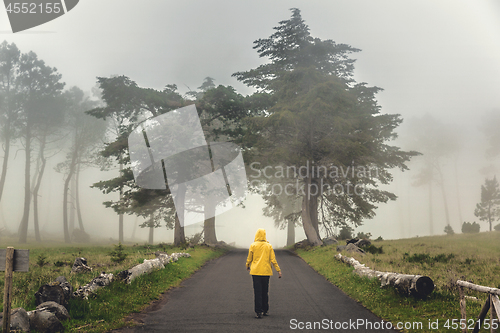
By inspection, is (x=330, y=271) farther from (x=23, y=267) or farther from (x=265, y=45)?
(x=265, y=45)

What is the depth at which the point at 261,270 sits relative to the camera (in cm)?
795

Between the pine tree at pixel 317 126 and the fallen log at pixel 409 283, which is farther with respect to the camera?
the pine tree at pixel 317 126

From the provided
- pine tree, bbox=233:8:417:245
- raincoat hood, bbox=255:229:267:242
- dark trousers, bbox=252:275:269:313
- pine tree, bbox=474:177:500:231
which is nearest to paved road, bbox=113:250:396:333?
dark trousers, bbox=252:275:269:313

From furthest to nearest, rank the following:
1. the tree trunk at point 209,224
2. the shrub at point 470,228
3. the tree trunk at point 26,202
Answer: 1. the shrub at point 470,228
2. the tree trunk at point 26,202
3. the tree trunk at point 209,224

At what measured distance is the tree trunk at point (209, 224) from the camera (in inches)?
1268

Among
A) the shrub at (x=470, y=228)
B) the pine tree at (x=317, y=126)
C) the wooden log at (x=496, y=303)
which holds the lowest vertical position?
the shrub at (x=470, y=228)

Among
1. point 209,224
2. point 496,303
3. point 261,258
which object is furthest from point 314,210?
point 496,303

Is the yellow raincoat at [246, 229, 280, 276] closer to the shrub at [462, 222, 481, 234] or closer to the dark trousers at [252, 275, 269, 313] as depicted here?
the dark trousers at [252, 275, 269, 313]

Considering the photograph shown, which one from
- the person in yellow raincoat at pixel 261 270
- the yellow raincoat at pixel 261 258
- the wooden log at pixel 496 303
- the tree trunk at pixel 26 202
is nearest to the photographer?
the wooden log at pixel 496 303

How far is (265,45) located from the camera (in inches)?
1227

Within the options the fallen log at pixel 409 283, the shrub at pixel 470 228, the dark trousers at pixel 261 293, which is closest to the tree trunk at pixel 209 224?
the fallen log at pixel 409 283

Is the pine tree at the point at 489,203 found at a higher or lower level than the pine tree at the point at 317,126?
lower

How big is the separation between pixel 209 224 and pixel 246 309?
24.9m

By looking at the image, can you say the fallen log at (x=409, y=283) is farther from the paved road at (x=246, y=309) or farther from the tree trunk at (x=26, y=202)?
the tree trunk at (x=26, y=202)
